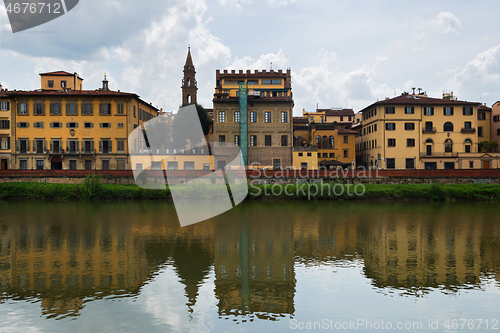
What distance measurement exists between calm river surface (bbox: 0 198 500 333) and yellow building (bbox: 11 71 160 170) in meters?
28.8

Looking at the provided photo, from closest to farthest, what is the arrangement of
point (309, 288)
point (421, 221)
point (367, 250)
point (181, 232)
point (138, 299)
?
1. point (138, 299)
2. point (309, 288)
3. point (367, 250)
4. point (181, 232)
5. point (421, 221)

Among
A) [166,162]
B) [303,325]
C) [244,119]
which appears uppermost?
[244,119]

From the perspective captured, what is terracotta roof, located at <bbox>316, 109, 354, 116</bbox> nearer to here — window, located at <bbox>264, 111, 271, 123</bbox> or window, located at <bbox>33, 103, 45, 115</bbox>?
window, located at <bbox>264, 111, 271, 123</bbox>

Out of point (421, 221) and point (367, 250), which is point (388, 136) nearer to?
point (421, 221)

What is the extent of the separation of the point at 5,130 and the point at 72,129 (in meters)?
8.93

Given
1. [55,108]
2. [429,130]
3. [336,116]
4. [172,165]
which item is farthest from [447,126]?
[55,108]

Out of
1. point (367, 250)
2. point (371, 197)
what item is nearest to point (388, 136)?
point (371, 197)

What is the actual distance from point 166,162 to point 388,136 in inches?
1244

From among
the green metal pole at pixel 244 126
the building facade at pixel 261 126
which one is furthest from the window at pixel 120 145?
the green metal pole at pixel 244 126

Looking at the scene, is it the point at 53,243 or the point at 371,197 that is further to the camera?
the point at 371,197

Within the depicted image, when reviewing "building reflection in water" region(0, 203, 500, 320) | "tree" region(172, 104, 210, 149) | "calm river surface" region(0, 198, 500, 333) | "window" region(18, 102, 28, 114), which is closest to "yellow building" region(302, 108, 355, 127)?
"tree" region(172, 104, 210, 149)

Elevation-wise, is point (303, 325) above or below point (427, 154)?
below

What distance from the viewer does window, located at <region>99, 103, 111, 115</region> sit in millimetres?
53781

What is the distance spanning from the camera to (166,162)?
5369cm
